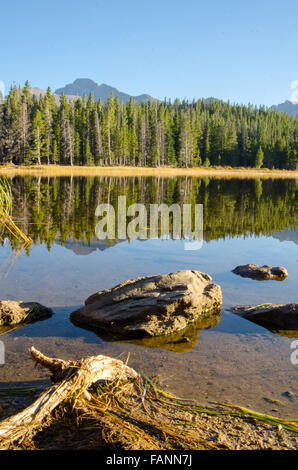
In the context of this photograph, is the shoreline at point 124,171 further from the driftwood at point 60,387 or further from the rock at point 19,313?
the driftwood at point 60,387

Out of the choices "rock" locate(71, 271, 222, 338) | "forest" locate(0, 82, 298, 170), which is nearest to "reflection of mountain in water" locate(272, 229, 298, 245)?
"rock" locate(71, 271, 222, 338)

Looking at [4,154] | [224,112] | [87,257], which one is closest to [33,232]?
[87,257]

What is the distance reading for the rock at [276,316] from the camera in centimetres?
696

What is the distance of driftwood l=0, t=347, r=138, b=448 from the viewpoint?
3.44 meters

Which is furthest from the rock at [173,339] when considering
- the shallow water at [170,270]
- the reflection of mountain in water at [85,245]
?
the reflection of mountain in water at [85,245]

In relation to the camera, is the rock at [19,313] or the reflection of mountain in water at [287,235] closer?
the rock at [19,313]

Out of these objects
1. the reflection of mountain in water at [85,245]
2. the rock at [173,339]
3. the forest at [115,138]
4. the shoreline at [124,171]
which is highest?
the forest at [115,138]

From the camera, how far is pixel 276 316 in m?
7.11

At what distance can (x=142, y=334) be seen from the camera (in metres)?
6.46

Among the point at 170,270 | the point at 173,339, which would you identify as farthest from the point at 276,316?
the point at 170,270

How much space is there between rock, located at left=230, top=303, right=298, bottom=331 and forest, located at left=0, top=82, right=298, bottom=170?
70.3 meters

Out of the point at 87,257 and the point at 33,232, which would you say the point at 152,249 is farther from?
the point at 33,232

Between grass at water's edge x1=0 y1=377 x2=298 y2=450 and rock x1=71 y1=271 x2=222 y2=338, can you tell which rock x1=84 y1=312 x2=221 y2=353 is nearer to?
rock x1=71 y1=271 x2=222 y2=338

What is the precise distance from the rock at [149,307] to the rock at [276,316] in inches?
29.7
